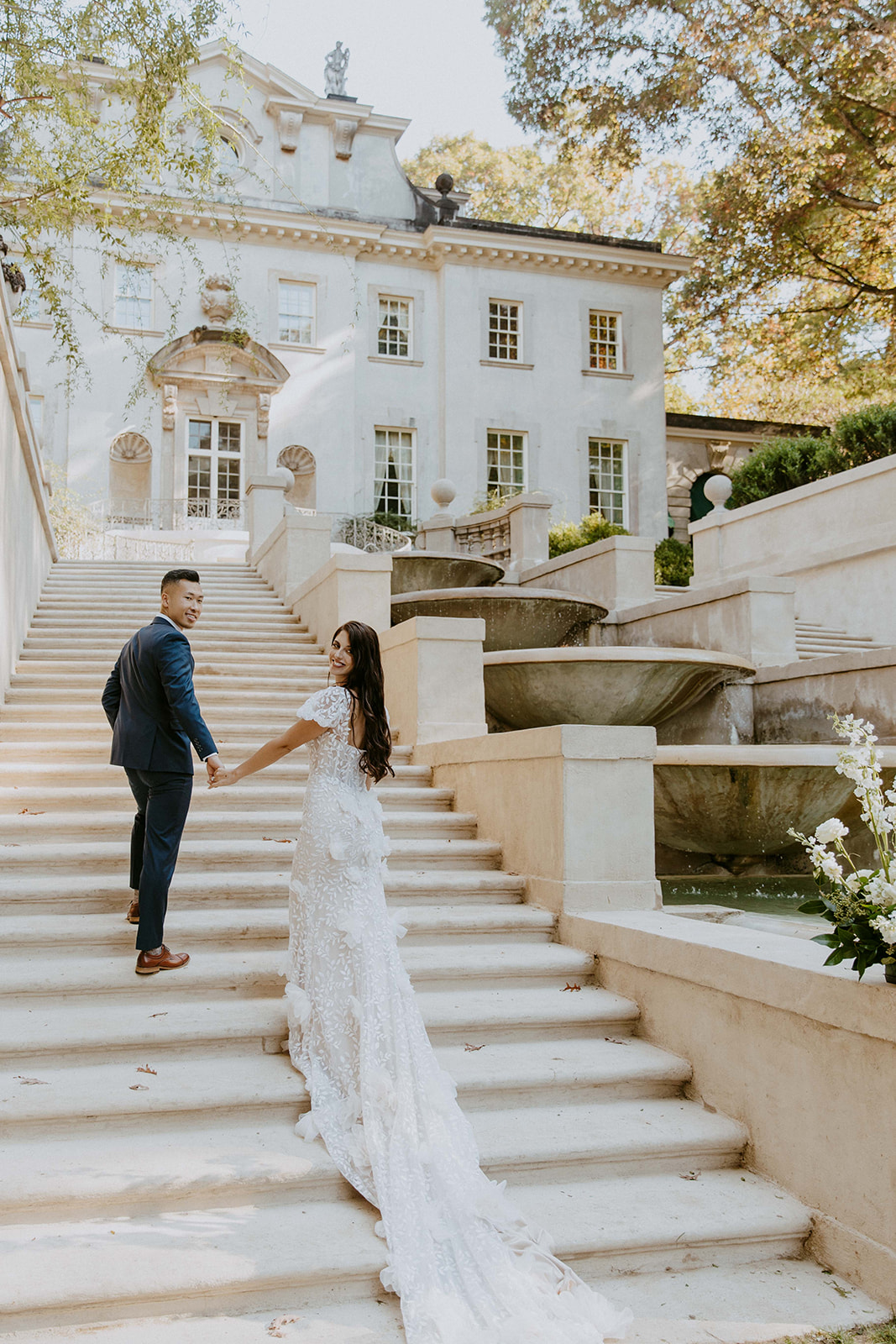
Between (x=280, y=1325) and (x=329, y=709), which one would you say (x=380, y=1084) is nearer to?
(x=280, y=1325)

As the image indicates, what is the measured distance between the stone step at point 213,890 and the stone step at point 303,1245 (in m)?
2.14

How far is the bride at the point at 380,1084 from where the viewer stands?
289 cm

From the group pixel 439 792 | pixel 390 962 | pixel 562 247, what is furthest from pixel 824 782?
pixel 562 247

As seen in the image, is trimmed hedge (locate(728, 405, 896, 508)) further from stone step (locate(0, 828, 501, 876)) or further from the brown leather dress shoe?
the brown leather dress shoe

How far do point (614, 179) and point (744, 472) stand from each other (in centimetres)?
1584

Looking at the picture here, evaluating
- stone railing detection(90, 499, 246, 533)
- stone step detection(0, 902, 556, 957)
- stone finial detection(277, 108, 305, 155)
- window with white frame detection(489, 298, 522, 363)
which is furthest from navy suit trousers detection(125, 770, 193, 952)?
stone finial detection(277, 108, 305, 155)

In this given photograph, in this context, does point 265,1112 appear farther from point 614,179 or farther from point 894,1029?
point 614,179

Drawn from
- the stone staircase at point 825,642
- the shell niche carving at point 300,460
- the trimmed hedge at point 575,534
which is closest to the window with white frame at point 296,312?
the shell niche carving at point 300,460

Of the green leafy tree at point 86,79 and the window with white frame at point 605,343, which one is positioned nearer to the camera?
the green leafy tree at point 86,79

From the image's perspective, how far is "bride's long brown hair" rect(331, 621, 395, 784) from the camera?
4.21 m

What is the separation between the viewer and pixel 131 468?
2417 centimetres

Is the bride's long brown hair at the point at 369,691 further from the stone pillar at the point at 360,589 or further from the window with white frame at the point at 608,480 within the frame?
the window with white frame at the point at 608,480

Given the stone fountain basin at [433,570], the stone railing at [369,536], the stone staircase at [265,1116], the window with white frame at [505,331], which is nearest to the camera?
the stone staircase at [265,1116]

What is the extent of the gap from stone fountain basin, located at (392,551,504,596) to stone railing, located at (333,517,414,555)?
6.03 m
